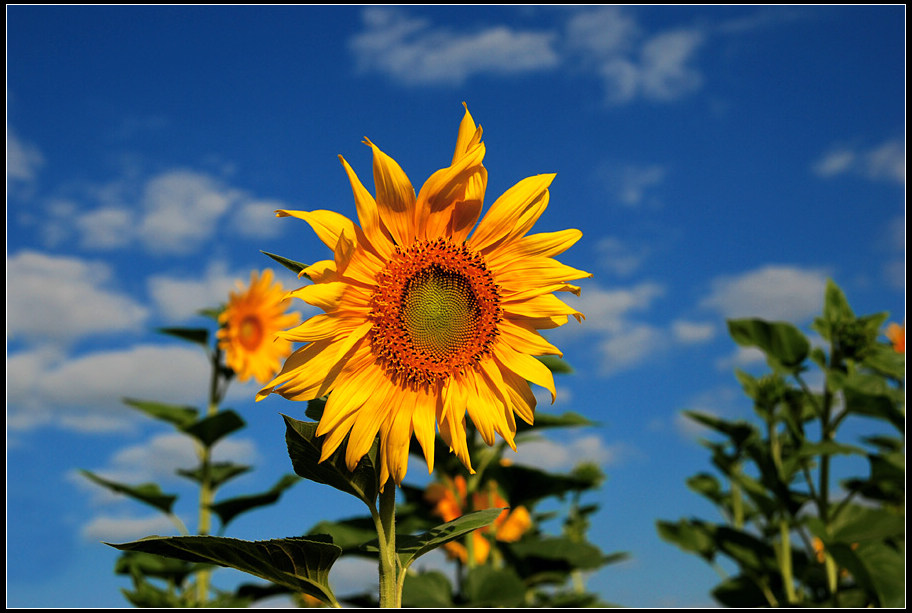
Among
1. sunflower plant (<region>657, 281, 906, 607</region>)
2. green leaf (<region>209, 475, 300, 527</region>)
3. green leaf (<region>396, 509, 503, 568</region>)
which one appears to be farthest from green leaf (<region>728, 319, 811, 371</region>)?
green leaf (<region>209, 475, 300, 527</region>)

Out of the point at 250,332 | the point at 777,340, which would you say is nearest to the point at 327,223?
the point at 777,340

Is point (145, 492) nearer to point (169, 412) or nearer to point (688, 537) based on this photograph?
point (169, 412)

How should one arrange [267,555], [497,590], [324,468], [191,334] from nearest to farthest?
[267,555]
[324,468]
[497,590]
[191,334]

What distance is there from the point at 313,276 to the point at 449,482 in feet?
7.98

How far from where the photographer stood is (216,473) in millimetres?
4035

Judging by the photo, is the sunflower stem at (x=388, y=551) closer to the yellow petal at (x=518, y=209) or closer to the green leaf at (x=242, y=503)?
the yellow petal at (x=518, y=209)

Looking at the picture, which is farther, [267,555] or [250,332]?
[250,332]

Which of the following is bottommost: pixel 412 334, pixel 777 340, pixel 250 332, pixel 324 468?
pixel 324 468

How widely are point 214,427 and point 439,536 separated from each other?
292 centimetres

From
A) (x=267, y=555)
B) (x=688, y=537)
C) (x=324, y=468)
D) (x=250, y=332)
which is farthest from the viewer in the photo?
(x=250, y=332)

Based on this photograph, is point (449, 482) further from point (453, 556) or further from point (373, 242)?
point (373, 242)

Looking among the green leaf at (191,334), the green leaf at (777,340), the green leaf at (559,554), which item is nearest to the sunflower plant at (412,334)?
the green leaf at (777,340)

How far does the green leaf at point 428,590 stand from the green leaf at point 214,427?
1.43m

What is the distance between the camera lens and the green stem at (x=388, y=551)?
1.12 meters
